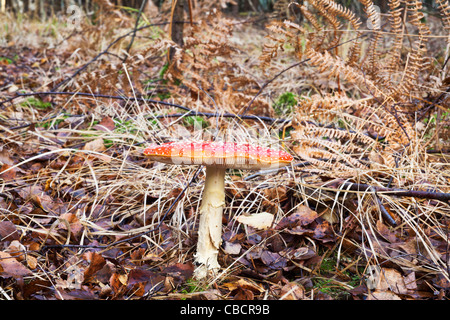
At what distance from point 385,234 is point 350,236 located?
0.20 meters

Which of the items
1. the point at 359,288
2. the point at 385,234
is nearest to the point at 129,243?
the point at 359,288

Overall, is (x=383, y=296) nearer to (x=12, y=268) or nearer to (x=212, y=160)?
(x=212, y=160)

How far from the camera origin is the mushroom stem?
1.87 metres

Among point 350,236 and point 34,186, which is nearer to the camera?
point 350,236

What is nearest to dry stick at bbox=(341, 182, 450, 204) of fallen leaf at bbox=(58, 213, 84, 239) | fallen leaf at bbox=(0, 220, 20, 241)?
fallen leaf at bbox=(58, 213, 84, 239)

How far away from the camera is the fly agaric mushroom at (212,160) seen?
58.5 inches

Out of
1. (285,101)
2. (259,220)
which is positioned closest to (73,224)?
(259,220)

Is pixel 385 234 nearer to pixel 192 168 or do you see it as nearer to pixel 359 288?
pixel 359 288

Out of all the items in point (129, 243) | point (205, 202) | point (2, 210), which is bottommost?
point (129, 243)

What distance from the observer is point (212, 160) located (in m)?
1.50

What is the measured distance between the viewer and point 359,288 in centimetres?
174

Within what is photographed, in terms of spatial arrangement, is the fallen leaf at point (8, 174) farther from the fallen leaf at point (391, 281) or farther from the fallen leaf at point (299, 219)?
the fallen leaf at point (391, 281)

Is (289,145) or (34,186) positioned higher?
(289,145)

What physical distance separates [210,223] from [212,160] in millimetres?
530
